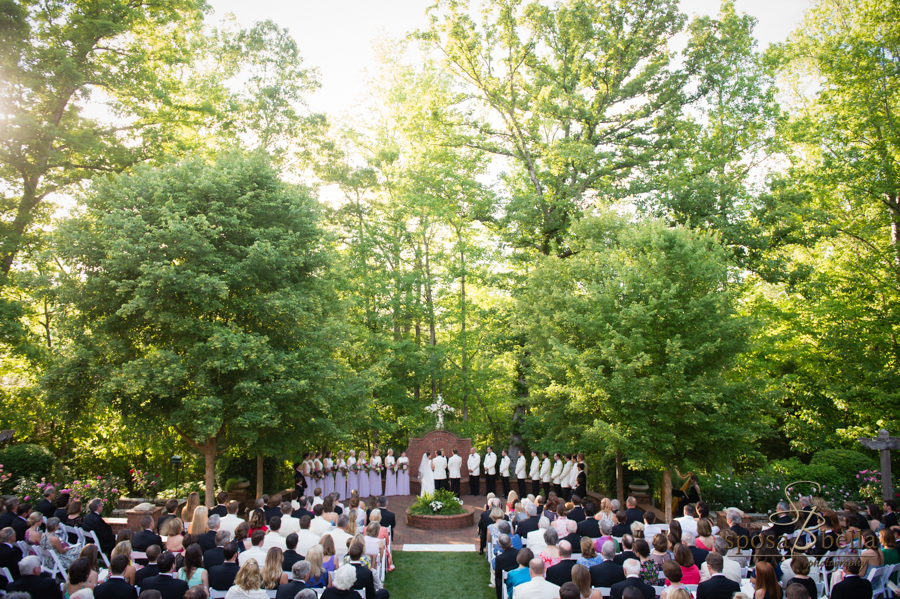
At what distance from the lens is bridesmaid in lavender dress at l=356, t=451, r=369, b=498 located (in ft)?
64.8

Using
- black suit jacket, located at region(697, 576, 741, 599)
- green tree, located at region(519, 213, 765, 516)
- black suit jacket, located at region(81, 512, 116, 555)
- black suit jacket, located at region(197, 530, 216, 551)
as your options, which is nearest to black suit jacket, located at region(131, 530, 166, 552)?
black suit jacket, located at region(197, 530, 216, 551)

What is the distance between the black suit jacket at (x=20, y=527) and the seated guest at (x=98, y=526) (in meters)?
0.80

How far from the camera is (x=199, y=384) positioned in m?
12.0

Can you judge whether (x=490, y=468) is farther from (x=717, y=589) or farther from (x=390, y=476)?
(x=717, y=589)

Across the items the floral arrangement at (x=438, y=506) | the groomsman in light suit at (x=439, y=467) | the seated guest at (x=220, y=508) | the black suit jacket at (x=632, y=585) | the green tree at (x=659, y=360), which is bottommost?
the floral arrangement at (x=438, y=506)

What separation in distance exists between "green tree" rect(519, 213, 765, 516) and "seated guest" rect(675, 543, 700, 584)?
17.5 feet

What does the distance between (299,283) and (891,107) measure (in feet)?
75.3

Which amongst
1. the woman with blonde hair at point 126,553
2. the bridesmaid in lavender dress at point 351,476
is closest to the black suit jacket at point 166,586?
the woman with blonde hair at point 126,553

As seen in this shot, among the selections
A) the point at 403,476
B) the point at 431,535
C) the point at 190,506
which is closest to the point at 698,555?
the point at 431,535

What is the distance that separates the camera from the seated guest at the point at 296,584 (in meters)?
6.16

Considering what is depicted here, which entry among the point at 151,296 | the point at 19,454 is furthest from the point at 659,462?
the point at 19,454

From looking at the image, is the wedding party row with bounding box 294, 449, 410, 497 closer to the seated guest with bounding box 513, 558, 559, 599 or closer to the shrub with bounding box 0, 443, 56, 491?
the shrub with bounding box 0, 443, 56, 491

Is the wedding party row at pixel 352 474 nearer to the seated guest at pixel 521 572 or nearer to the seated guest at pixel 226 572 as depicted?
the seated guest at pixel 226 572

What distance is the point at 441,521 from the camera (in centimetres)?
1488
